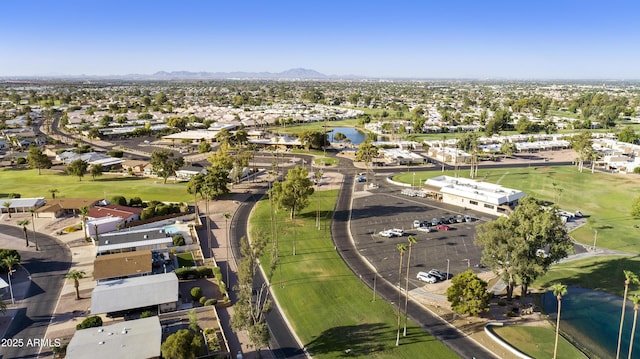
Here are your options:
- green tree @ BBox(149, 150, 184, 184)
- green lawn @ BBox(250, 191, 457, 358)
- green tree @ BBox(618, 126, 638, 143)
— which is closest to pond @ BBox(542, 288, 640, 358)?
green lawn @ BBox(250, 191, 457, 358)

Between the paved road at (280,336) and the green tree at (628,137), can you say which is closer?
the paved road at (280,336)

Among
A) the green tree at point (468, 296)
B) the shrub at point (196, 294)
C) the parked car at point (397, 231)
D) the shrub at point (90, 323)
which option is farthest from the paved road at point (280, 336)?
the parked car at point (397, 231)

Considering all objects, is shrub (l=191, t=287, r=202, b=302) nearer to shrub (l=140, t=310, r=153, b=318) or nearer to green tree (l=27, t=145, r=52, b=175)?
shrub (l=140, t=310, r=153, b=318)

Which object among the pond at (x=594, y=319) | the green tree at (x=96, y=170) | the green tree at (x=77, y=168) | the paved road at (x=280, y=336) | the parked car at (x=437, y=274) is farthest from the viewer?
the green tree at (x=96, y=170)

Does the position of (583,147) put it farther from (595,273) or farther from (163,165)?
(163,165)

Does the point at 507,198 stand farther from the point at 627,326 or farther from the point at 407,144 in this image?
the point at 407,144

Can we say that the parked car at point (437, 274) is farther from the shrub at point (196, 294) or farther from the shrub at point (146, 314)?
the shrub at point (146, 314)
